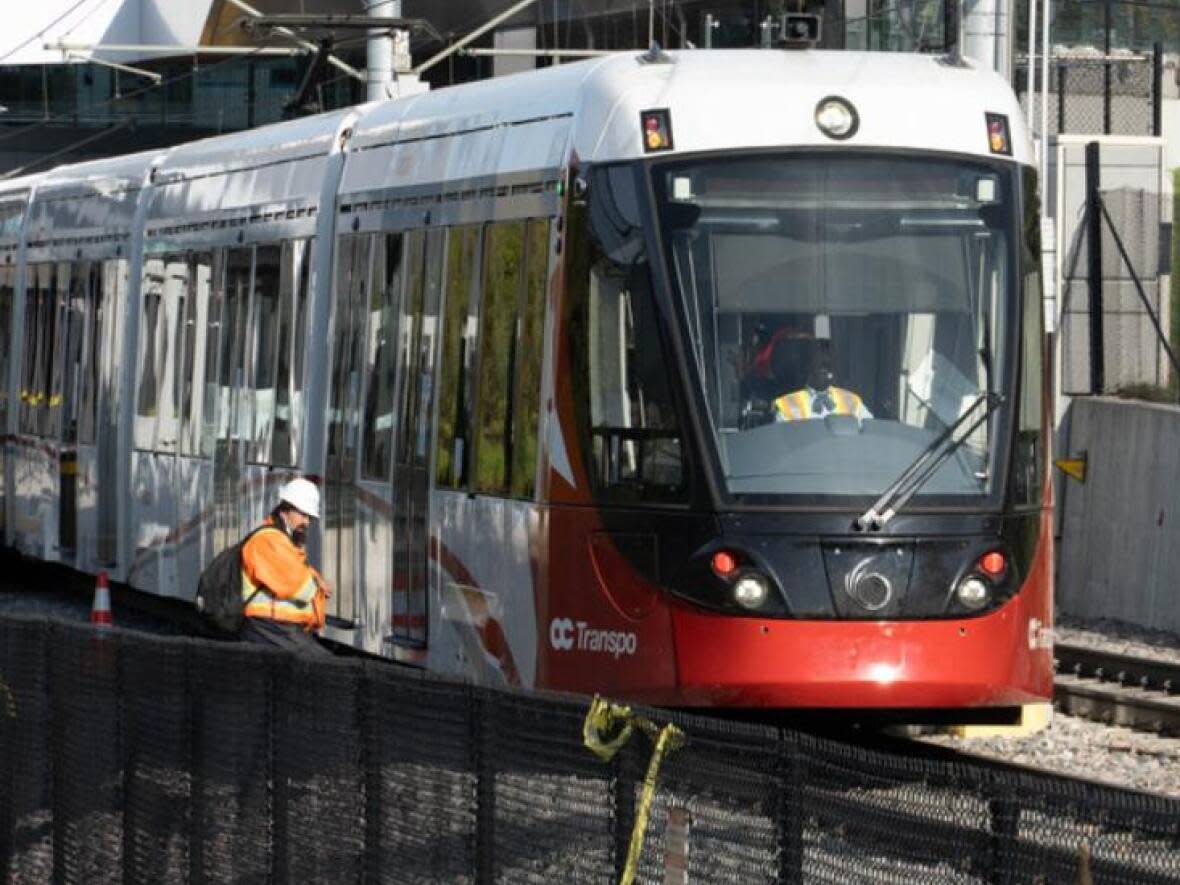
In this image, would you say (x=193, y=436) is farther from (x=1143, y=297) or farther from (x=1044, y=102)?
(x=1143, y=297)

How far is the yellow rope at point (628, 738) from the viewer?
671 centimetres

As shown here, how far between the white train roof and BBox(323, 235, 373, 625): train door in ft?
7.53

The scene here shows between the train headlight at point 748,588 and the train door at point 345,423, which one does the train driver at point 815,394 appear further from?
the train door at point 345,423

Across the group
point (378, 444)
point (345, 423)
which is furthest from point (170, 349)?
point (378, 444)

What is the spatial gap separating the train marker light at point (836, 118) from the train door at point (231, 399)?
634cm

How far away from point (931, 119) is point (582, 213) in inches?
62.4

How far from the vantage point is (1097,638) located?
72.5 ft

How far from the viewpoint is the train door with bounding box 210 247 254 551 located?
18.8 meters

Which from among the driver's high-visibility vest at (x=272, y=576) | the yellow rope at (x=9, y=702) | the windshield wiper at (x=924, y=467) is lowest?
the yellow rope at (x=9, y=702)

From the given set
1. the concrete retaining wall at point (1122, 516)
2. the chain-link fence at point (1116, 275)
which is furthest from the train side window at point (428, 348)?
the chain-link fence at point (1116, 275)

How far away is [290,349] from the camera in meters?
17.6

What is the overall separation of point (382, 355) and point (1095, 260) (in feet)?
38.3

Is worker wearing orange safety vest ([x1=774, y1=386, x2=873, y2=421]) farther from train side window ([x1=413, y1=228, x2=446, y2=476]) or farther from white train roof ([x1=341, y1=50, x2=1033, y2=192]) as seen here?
train side window ([x1=413, y1=228, x2=446, y2=476])

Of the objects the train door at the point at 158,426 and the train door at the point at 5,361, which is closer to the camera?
the train door at the point at 158,426
